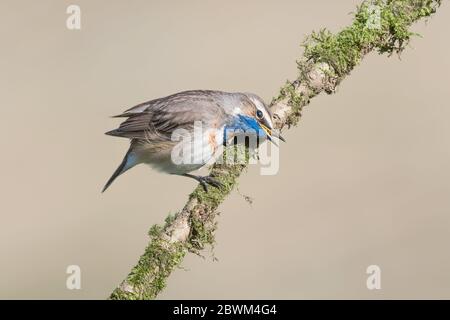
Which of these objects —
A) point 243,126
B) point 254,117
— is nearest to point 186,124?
point 243,126

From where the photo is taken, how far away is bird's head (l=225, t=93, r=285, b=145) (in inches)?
292

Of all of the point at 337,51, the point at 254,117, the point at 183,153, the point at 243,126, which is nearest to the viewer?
the point at 337,51

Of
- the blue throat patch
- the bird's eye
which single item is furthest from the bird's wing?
the bird's eye

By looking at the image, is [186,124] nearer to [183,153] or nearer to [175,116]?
[175,116]

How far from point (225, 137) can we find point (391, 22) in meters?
1.91

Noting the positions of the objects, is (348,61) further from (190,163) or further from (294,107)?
(190,163)

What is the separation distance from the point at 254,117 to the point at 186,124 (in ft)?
2.45

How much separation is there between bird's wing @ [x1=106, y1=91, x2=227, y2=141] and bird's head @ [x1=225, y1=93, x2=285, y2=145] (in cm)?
16

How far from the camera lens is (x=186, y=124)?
7.96 m

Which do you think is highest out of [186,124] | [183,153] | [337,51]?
[337,51]

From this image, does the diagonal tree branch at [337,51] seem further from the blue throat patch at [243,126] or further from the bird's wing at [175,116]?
the bird's wing at [175,116]

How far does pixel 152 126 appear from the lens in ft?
26.3

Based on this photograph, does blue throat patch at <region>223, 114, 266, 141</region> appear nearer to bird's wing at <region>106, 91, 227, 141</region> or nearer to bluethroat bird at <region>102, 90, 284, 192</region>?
bluethroat bird at <region>102, 90, 284, 192</region>
